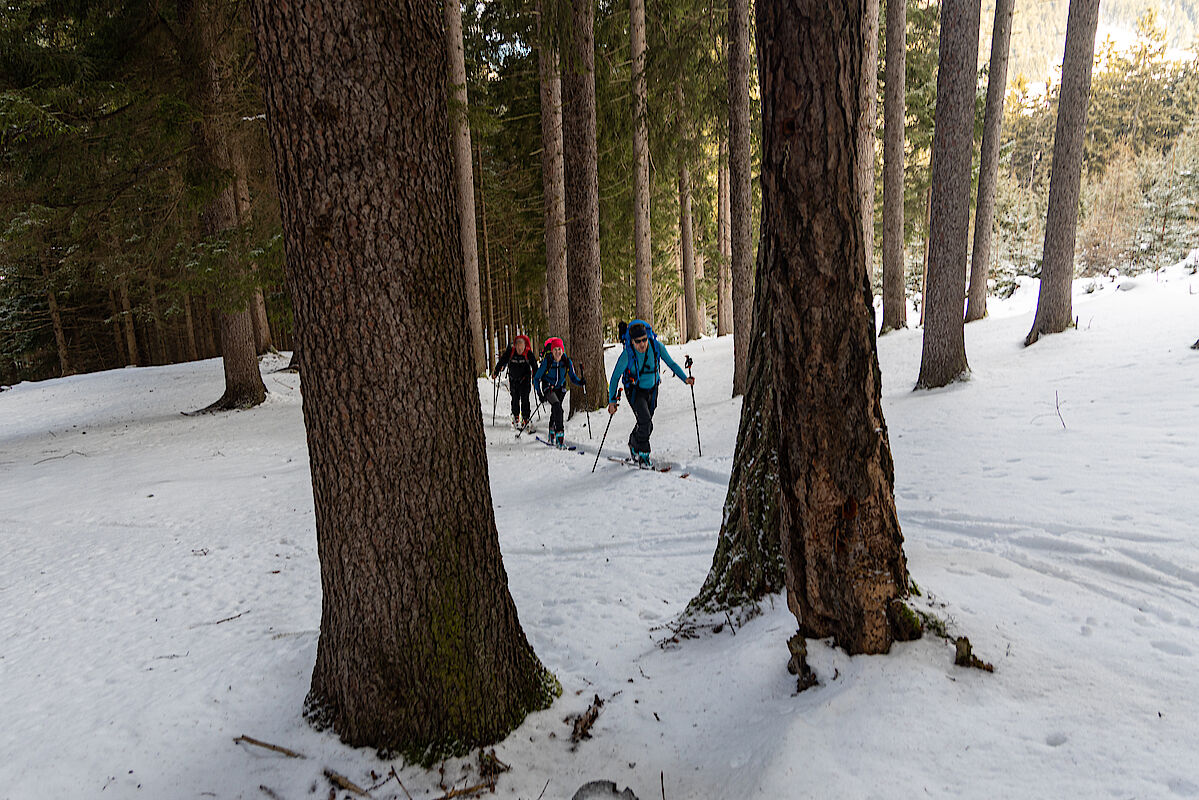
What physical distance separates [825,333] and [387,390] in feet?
5.78

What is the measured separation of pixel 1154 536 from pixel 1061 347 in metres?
7.38

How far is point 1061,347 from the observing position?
9.88 m

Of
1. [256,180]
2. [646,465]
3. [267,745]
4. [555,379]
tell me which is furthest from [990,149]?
[256,180]

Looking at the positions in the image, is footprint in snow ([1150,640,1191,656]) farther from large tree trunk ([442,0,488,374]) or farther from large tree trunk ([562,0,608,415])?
large tree trunk ([562,0,608,415])

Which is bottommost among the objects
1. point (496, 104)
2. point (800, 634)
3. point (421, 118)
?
point (800, 634)

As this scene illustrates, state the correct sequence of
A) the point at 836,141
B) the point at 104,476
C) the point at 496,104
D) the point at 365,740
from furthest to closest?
1. the point at 496,104
2. the point at 104,476
3. the point at 365,740
4. the point at 836,141

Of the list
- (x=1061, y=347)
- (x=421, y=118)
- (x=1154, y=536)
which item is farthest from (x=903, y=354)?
(x=421, y=118)

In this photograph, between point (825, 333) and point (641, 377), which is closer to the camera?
point (825, 333)

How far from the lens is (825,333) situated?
2396 mm

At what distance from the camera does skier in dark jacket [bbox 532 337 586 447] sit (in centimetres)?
1044

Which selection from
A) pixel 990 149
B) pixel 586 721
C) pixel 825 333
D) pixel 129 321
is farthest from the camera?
pixel 129 321

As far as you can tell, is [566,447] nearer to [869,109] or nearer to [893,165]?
[869,109]

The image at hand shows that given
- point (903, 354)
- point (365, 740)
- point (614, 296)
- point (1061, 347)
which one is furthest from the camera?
point (614, 296)

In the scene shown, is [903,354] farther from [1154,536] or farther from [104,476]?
[104,476]
